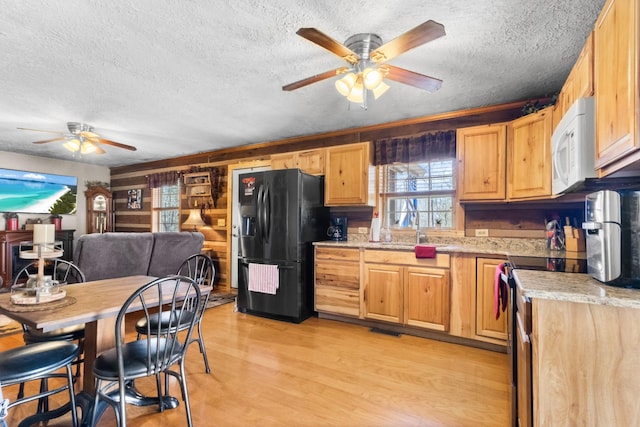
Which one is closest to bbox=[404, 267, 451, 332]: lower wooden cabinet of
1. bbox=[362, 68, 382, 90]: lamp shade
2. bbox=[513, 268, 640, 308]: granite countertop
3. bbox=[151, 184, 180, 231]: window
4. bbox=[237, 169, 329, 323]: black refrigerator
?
bbox=[237, 169, 329, 323]: black refrigerator

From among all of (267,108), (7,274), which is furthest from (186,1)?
(7,274)

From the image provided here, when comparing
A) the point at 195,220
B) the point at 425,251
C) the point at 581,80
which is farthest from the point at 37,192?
the point at 581,80

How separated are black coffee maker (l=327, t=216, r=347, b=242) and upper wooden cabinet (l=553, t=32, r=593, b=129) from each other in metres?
2.48

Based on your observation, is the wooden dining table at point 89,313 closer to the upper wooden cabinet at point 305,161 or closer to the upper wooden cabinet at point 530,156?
the upper wooden cabinet at point 305,161

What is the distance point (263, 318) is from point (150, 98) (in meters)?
2.71

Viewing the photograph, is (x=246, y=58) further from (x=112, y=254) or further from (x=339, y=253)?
(x=112, y=254)

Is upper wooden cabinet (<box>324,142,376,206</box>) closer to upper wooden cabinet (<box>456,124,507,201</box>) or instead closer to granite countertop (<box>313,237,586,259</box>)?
granite countertop (<box>313,237,586,259</box>)

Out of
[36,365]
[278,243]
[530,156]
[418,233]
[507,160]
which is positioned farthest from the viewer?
[278,243]

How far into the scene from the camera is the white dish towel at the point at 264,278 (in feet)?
11.8

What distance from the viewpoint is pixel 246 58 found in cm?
240

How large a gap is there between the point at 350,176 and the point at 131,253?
105 inches

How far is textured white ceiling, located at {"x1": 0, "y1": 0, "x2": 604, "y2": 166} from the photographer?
186cm

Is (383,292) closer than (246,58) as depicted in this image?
No

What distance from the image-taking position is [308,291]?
3.70m
